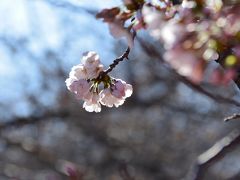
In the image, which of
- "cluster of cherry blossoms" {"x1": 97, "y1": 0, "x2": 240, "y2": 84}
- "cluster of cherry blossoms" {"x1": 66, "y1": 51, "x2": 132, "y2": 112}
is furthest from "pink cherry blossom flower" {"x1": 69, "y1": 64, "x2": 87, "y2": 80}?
"cluster of cherry blossoms" {"x1": 97, "y1": 0, "x2": 240, "y2": 84}

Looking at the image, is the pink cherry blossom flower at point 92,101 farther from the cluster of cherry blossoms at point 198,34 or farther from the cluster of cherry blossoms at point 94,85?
the cluster of cherry blossoms at point 198,34

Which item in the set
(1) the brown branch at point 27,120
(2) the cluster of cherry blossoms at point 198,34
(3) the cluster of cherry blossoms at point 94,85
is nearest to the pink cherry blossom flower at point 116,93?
(3) the cluster of cherry blossoms at point 94,85

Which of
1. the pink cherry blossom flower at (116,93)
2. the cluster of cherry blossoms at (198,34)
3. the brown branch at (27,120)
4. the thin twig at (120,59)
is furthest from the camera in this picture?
the brown branch at (27,120)

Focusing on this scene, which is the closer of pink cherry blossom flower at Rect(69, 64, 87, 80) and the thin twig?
the thin twig

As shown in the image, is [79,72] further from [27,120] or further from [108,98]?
[27,120]

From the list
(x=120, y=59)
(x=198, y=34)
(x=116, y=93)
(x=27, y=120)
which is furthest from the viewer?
(x=27, y=120)

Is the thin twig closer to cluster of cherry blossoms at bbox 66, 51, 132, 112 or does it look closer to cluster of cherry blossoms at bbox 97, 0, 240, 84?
cluster of cherry blossoms at bbox 66, 51, 132, 112

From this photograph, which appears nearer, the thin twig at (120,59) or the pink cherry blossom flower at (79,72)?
the thin twig at (120,59)

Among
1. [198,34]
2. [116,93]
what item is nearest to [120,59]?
[116,93]
